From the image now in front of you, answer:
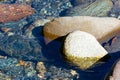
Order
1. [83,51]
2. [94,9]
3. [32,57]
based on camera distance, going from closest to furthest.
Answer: [83,51] → [32,57] → [94,9]

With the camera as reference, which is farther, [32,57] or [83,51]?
[32,57]

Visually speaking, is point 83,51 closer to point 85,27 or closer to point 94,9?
point 85,27

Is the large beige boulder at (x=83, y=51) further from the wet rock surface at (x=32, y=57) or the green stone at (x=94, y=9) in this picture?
the green stone at (x=94, y=9)

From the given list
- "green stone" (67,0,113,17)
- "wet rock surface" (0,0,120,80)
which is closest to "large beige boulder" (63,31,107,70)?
"wet rock surface" (0,0,120,80)

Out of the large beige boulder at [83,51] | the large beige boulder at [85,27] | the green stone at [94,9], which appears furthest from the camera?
the green stone at [94,9]

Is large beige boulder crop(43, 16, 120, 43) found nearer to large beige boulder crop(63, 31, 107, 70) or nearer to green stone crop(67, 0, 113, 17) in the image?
large beige boulder crop(63, 31, 107, 70)

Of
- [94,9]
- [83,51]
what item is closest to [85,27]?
[83,51]

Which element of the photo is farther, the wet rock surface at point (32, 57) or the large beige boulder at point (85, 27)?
the large beige boulder at point (85, 27)

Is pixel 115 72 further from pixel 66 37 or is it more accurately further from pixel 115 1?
pixel 115 1

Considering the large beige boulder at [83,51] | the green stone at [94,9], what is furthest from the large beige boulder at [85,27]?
the green stone at [94,9]
